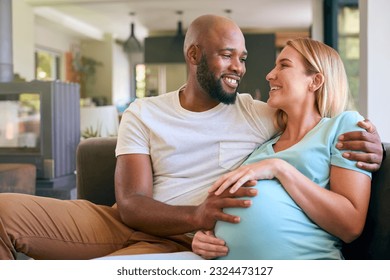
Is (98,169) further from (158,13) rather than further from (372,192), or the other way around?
(158,13)

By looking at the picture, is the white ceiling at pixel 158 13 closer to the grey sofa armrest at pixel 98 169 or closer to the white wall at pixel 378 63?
the white wall at pixel 378 63

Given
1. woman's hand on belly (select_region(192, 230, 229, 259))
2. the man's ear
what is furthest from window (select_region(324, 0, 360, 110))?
woman's hand on belly (select_region(192, 230, 229, 259))

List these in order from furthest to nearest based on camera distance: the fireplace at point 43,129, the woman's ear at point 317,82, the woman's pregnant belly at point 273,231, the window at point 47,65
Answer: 1. the window at point 47,65
2. the fireplace at point 43,129
3. the woman's ear at point 317,82
4. the woman's pregnant belly at point 273,231

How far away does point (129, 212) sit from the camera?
1.25m

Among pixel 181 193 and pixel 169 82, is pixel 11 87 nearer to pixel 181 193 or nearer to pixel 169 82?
pixel 181 193

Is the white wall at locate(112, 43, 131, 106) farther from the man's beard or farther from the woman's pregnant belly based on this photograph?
the woman's pregnant belly

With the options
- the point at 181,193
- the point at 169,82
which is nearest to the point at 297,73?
the point at 181,193

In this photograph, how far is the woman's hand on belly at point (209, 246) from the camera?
1.04 m

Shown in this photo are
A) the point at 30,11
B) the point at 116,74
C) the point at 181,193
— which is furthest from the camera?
the point at 116,74

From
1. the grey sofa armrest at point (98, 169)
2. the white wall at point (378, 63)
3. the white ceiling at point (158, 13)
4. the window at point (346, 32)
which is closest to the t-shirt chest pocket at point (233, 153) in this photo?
the grey sofa armrest at point (98, 169)

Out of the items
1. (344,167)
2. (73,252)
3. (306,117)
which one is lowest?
(73,252)

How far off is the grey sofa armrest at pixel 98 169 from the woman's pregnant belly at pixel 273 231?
58 centimetres

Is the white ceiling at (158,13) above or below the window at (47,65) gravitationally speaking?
above

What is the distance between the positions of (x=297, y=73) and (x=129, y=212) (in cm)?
54
